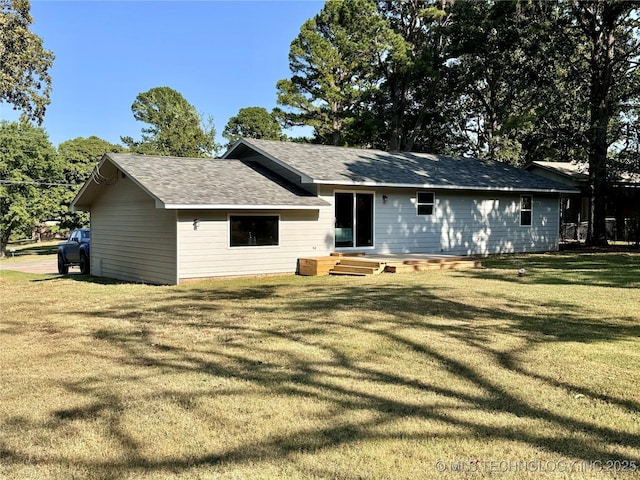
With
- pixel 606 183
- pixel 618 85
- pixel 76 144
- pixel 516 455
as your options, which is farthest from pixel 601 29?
pixel 76 144

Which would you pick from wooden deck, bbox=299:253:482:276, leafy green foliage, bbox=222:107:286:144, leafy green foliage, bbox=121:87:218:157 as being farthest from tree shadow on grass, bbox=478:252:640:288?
leafy green foliage, bbox=222:107:286:144

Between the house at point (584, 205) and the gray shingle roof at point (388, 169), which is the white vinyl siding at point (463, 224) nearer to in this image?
the gray shingle roof at point (388, 169)

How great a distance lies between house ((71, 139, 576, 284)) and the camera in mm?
12711

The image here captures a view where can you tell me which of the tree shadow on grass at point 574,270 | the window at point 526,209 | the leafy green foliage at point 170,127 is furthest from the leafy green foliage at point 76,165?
the tree shadow on grass at point 574,270

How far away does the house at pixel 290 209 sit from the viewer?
1271 cm

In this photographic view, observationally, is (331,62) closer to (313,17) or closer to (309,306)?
(313,17)

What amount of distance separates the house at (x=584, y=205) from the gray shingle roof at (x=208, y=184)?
14738mm

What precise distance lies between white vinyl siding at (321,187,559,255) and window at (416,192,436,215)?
0.14 m

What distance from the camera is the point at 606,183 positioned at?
67.2ft

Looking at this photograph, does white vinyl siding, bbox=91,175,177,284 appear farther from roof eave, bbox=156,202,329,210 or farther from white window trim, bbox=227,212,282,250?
white window trim, bbox=227,212,282,250

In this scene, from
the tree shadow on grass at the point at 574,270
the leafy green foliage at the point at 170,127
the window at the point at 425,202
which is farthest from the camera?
the leafy green foliage at the point at 170,127

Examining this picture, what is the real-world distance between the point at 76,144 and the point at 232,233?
40.5 metres

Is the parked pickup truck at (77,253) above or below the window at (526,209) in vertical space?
below

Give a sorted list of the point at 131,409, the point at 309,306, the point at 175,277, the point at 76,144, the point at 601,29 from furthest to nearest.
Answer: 1. the point at 76,144
2. the point at 601,29
3. the point at 175,277
4. the point at 309,306
5. the point at 131,409
